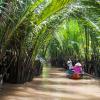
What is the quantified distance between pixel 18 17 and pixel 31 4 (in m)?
0.61

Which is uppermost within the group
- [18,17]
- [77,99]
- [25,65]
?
[18,17]

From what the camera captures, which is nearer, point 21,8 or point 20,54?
point 21,8

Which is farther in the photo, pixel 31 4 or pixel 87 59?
pixel 87 59

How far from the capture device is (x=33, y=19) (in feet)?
39.7

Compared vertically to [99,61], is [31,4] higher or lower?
higher

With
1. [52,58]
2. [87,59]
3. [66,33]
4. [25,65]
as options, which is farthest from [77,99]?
[52,58]

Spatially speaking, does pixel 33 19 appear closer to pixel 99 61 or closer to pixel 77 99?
pixel 77 99

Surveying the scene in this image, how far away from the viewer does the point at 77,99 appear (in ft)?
32.9

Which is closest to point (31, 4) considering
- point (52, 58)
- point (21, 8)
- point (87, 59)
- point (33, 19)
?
point (21, 8)

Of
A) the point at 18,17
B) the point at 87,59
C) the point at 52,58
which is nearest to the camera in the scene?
the point at 18,17

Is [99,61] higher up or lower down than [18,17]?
lower down

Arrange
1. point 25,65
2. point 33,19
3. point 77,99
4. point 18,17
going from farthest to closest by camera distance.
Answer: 1. point 25,65
2. point 33,19
3. point 18,17
4. point 77,99

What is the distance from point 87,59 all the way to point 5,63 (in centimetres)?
813

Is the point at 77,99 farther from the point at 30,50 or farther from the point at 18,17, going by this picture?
the point at 30,50
